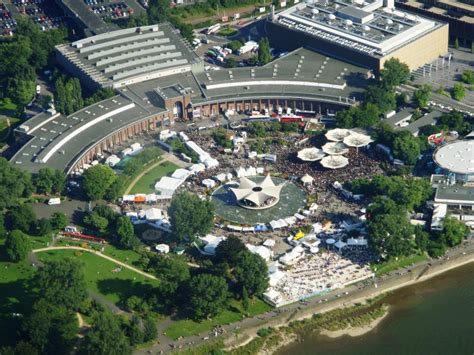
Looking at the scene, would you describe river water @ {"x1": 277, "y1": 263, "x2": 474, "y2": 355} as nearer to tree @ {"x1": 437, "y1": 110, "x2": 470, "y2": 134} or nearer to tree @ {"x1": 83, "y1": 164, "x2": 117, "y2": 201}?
tree @ {"x1": 437, "y1": 110, "x2": 470, "y2": 134}

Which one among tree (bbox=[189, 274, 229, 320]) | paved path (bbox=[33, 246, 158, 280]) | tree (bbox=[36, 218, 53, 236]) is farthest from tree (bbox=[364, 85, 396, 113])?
tree (bbox=[36, 218, 53, 236])

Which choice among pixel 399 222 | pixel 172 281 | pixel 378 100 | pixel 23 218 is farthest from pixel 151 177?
pixel 399 222

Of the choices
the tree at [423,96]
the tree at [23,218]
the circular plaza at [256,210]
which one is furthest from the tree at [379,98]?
the tree at [23,218]

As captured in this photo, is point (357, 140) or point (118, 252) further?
point (357, 140)

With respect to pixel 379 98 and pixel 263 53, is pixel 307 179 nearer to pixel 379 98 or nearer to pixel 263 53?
pixel 379 98

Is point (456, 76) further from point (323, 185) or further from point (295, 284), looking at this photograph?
point (295, 284)

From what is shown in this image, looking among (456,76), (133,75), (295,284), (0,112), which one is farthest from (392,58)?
(0,112)
